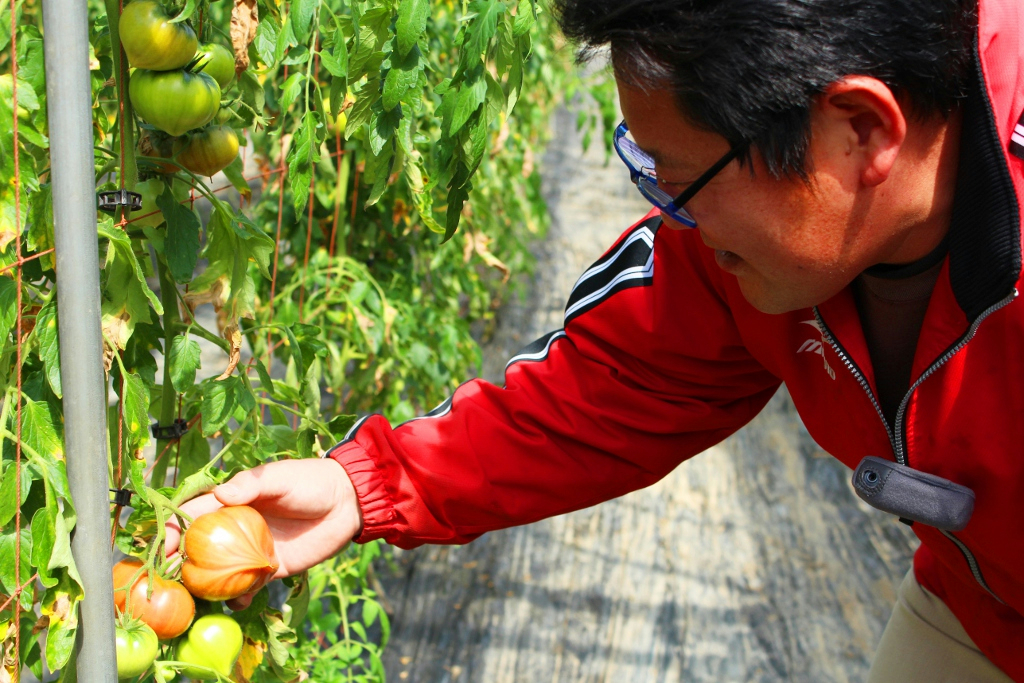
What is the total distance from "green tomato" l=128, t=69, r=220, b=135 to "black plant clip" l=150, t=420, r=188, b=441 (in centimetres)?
30

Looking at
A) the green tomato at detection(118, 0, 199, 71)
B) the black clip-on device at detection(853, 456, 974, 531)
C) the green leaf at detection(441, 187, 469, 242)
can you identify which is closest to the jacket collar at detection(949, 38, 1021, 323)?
the black clip-on device at detection(853, 456, 974, 531)

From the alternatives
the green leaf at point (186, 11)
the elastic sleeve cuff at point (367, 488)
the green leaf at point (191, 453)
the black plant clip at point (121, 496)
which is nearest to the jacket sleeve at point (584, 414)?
the elastic sleeve cuff at point (367, 488)

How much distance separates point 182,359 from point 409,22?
36cm

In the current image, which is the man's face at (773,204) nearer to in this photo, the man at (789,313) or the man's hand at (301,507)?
→ the man at (789,313)

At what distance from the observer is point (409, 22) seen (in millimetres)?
694

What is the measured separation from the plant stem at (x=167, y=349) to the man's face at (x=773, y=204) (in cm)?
44

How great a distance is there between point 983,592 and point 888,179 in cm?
50

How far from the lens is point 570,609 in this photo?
2254 millimetres

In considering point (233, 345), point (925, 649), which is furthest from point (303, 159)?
point (925, 649)

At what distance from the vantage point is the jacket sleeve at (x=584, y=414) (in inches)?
39.9

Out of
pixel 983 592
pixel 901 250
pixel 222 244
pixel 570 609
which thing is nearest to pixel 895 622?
pixel 983 592

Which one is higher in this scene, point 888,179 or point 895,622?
point 888,179

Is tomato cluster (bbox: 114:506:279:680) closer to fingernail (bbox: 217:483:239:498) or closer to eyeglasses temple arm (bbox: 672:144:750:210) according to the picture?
fingernail (bbox: 217:483:239:498)

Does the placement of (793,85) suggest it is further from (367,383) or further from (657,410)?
(367,383)
